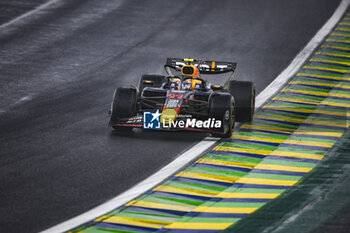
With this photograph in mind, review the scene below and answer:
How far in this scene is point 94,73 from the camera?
22703 millimetres

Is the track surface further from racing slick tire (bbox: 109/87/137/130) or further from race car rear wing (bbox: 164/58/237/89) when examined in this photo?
race car rear wing (bbox: 164/58/237/89)

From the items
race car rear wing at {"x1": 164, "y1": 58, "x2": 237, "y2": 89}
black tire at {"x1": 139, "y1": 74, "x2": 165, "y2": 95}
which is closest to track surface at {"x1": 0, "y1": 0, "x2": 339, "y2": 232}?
black tire at {"x1": 139, "y1": 74, "x2": 165, "y2": 95}

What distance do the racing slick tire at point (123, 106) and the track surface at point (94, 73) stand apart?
1.49 feet

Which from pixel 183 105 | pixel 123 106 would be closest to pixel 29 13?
pixel 123 106

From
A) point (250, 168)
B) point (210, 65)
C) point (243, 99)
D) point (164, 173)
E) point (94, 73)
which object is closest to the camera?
point (164, 173)

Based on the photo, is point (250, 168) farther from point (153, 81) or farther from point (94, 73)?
point (94, 73)

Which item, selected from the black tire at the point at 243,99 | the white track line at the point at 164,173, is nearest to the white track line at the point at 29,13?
the white track line at the point at 164,173

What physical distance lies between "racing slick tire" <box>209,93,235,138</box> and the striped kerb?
0.32m

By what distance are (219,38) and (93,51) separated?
17.6ft

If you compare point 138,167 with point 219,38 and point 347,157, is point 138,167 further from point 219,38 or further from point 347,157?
point 219,38

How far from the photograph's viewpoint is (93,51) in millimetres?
25547

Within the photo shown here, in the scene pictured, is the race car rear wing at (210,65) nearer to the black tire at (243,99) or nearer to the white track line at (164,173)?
the black tire at (243,99)

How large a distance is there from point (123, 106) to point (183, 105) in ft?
4.73

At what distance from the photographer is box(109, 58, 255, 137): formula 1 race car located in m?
15.5
